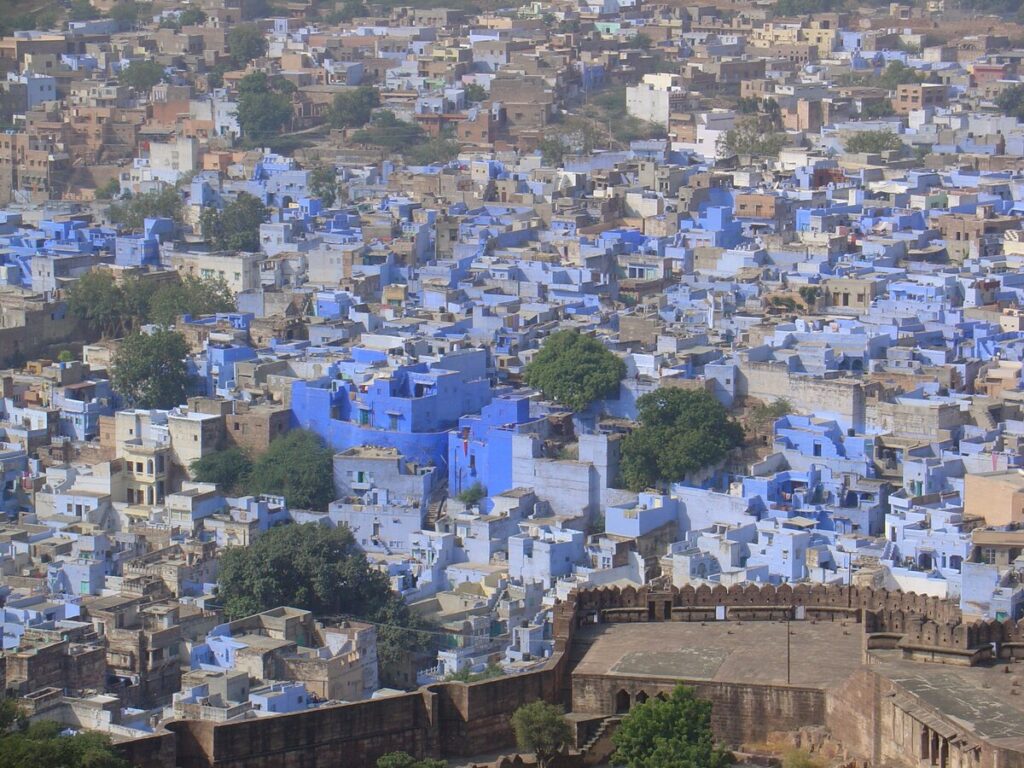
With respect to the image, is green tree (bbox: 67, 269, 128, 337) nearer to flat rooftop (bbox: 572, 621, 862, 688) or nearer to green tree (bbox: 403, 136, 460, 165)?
green tree (bbox: 403, 136, 460, 165)

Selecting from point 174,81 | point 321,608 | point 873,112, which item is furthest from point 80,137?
point 321,608

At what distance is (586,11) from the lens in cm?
5228

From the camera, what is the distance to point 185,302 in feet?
96.7

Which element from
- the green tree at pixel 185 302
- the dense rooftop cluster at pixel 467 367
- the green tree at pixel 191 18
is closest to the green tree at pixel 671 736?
the dense rooftop cluster at pixel 467 367

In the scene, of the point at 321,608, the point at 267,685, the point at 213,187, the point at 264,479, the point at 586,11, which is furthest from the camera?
the point at 586,11

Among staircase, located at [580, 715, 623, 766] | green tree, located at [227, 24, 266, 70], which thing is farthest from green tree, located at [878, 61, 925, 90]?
staircase, located at [580, 715, 623, 766]

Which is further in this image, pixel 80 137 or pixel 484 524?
pixel 80 137

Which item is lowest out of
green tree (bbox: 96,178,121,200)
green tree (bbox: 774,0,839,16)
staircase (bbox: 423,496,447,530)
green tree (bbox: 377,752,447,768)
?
green tree (bbox: 96,178,121,200)

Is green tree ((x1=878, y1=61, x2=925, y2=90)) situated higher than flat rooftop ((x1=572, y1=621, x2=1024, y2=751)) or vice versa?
flat rooftop ((x1=572, y1=621, x2=1024, y2=751))

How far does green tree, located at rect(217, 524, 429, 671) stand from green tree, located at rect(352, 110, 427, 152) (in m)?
20.1

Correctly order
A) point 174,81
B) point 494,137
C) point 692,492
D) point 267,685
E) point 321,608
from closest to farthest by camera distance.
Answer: point 267,685
point 321,608
point 692,492
point 494,137
point 174,81

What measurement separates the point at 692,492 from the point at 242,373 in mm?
5552

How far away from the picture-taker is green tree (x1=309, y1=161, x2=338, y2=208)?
35.9 meters

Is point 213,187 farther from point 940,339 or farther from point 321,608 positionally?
point 321,608
